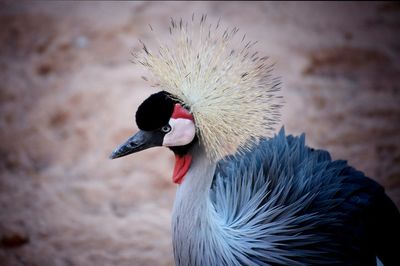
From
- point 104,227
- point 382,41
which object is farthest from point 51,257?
point 382,41

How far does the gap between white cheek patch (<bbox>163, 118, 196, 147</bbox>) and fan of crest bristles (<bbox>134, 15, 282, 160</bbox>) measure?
3 centimetres

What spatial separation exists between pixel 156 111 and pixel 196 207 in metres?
0.29

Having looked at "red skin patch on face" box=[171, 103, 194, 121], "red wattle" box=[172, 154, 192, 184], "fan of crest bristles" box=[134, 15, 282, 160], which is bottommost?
"red wattle" box=[172, 154, 192, 184]

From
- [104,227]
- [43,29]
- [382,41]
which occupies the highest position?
[382,41]

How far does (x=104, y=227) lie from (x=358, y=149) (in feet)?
4.26

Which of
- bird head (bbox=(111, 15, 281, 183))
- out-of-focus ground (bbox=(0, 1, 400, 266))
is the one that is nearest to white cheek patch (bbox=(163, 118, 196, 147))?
bird head (bbox=(111, 15, 281, 183))

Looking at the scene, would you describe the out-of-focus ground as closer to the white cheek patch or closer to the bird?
the bird

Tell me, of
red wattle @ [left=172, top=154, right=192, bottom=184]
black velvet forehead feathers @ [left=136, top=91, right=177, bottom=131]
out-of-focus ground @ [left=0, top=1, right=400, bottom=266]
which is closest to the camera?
black velvet forehead feathers @ [left=136, top=91, right=177, bottom=131]

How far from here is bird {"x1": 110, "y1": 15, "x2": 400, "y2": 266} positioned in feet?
4.42

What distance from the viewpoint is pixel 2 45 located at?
9.39 ft

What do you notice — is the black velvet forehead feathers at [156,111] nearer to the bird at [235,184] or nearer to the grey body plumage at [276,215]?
the bird at [235,184]

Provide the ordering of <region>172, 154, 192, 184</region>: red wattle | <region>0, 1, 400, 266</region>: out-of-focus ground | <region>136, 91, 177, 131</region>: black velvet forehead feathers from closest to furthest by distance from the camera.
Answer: <region>136, 91, 177, 131</region>: black velvet forehead feathers
<region>172, 154, 192, 184</region>: red wattle
<region>0, 1, 400, 266</region>: out-of-focus ground

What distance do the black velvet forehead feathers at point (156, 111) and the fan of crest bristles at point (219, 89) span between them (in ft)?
0.17

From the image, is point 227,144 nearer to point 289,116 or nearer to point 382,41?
point 289,116
